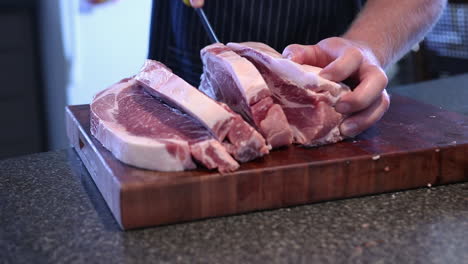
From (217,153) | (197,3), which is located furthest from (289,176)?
(197,3)

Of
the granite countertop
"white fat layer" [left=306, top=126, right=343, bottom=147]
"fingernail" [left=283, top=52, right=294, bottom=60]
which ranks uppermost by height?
"fingernail" [left=283, top=52, right=294, bottom=60]

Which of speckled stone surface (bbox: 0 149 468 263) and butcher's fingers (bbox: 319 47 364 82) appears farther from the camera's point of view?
butcher's fingers (bbox: 319 47 364 82)

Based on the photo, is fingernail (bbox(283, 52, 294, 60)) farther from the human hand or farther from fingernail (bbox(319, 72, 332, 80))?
fingernail (bbox(319, 72, 332, 80))

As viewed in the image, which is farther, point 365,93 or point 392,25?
point 392,25

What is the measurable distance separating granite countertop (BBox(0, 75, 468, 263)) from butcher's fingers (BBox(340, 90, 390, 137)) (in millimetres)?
170

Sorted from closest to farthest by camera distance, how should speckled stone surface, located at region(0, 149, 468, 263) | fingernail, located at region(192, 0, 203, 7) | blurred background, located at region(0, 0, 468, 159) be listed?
speckled stone surface, located at region(0, 149, 468, 263)
fingernail, located at region(192, 0, 203, 7)
blurred background, located at region(0, 0, 468, 159)

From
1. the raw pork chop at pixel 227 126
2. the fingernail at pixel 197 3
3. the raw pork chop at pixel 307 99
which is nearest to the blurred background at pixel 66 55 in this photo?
the fingernail at pixel 197 3

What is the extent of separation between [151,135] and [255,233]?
1.02ft

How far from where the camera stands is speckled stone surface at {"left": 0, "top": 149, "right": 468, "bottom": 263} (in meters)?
1.06

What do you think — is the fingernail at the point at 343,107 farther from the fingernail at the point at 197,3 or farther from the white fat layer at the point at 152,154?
the fingernail at the point at 197,3

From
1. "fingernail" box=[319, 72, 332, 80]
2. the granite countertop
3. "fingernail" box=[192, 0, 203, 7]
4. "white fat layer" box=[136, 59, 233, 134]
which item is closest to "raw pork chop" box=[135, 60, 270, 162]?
"white fat layer" box=[136, 59, 233, 134]

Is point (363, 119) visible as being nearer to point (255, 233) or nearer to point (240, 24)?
point (255, 233)

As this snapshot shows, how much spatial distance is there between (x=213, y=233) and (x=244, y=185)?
122mm

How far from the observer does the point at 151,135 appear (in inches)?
50.3
